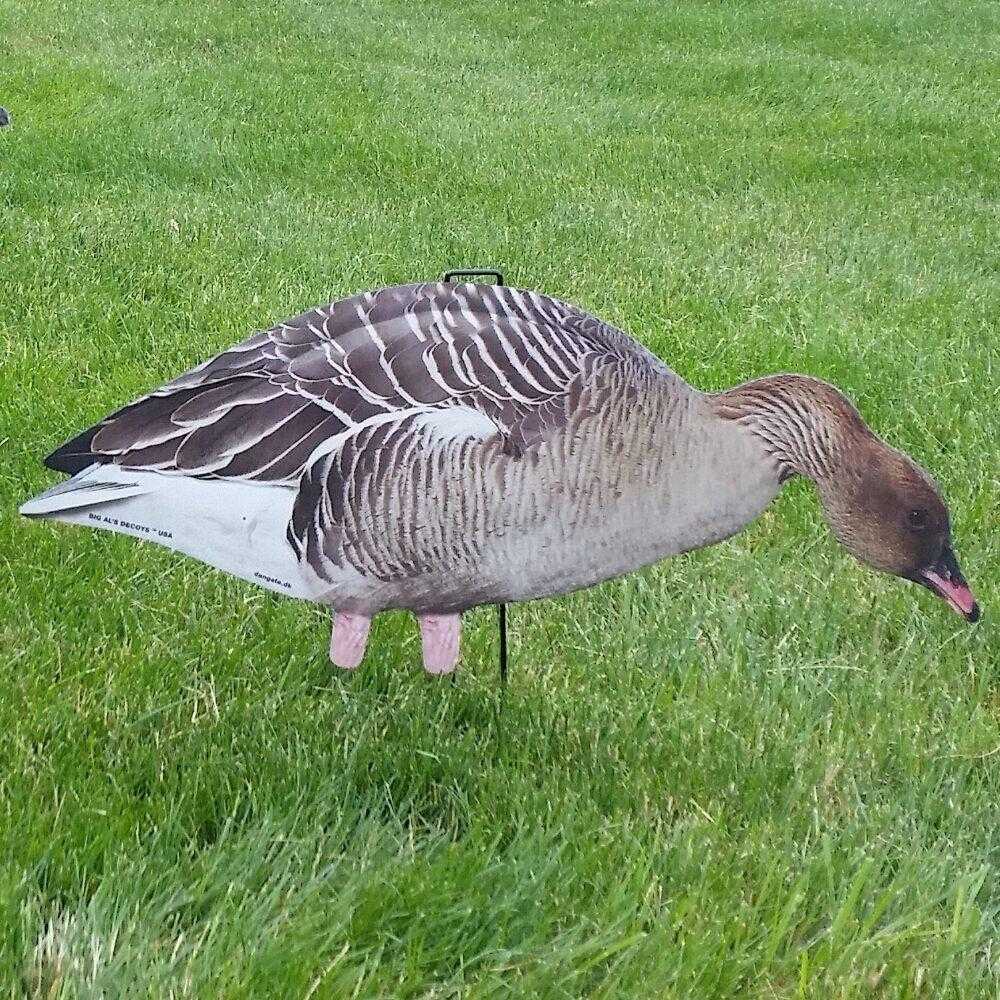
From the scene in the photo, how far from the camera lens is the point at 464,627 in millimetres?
2338

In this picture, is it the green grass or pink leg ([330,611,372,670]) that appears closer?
the green grass

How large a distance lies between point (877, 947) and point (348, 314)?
1.16 m

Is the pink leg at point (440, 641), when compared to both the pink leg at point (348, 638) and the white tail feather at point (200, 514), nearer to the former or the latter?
the pink leg at point (348, 638)

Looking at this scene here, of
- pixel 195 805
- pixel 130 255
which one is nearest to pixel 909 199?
pixel 130 255

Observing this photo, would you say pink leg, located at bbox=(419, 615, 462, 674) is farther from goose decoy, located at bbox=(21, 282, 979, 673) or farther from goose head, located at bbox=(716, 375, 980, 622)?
goose head, located at bbox=(716, 375, 980, 622)

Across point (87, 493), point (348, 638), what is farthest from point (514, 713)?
point (87, 493)

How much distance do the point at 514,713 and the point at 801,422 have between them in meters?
0.81

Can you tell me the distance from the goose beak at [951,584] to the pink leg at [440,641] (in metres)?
0.68

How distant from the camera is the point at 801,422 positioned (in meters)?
1.52

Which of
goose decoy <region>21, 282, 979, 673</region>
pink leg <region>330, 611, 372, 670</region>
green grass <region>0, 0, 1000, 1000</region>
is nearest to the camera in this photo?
goose decoy <region>21, 282, 979, 673</region>

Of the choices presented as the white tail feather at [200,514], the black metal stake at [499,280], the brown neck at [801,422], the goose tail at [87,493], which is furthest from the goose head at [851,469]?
the goose tail at [87,493]

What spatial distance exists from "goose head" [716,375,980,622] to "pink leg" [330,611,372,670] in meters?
0.61

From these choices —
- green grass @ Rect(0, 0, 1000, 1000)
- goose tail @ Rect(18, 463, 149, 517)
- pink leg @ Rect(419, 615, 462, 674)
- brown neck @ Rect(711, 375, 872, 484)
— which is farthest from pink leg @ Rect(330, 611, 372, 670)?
brown neck @ Rect(711, 375, 872, 484)

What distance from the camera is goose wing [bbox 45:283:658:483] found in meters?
1.51
